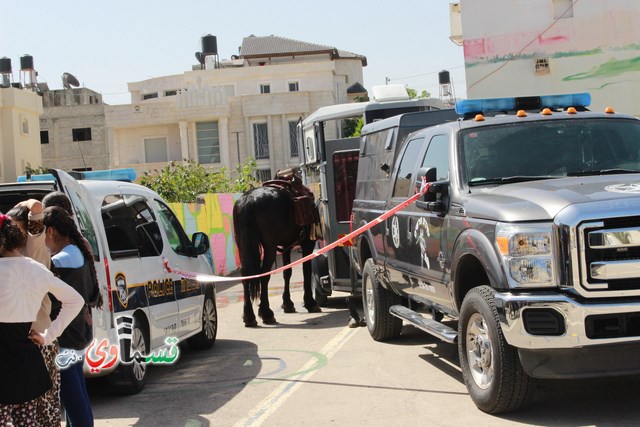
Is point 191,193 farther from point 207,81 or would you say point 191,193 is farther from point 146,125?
point 207,81

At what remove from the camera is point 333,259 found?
13.9 m

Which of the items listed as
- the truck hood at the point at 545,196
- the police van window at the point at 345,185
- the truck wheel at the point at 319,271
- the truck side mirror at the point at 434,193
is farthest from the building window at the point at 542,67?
the truck hood at the point at 545,196

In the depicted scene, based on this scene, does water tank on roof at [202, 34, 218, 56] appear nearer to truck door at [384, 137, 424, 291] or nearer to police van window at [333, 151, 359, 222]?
police van window at [333, 151, 359, 222]

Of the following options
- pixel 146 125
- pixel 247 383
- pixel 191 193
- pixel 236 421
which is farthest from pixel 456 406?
pixel 146 125

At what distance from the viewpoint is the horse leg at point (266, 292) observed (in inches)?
514

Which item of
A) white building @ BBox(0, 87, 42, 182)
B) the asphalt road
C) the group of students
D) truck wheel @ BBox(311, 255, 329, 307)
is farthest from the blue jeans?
white building @ BBox(0, 87, 42, 182)

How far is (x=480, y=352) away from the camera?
22.5 ft

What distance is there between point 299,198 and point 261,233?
0.83 meters

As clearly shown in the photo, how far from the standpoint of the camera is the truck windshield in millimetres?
7617

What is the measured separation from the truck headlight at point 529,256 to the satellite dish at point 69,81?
70671mm

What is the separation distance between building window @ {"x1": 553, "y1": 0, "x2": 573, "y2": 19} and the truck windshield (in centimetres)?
3102

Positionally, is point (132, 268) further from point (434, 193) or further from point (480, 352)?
point (480, 352)

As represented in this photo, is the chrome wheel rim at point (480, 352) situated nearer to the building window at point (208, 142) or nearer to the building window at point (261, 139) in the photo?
the building window at point (261, 139)

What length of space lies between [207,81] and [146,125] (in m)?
8.81
